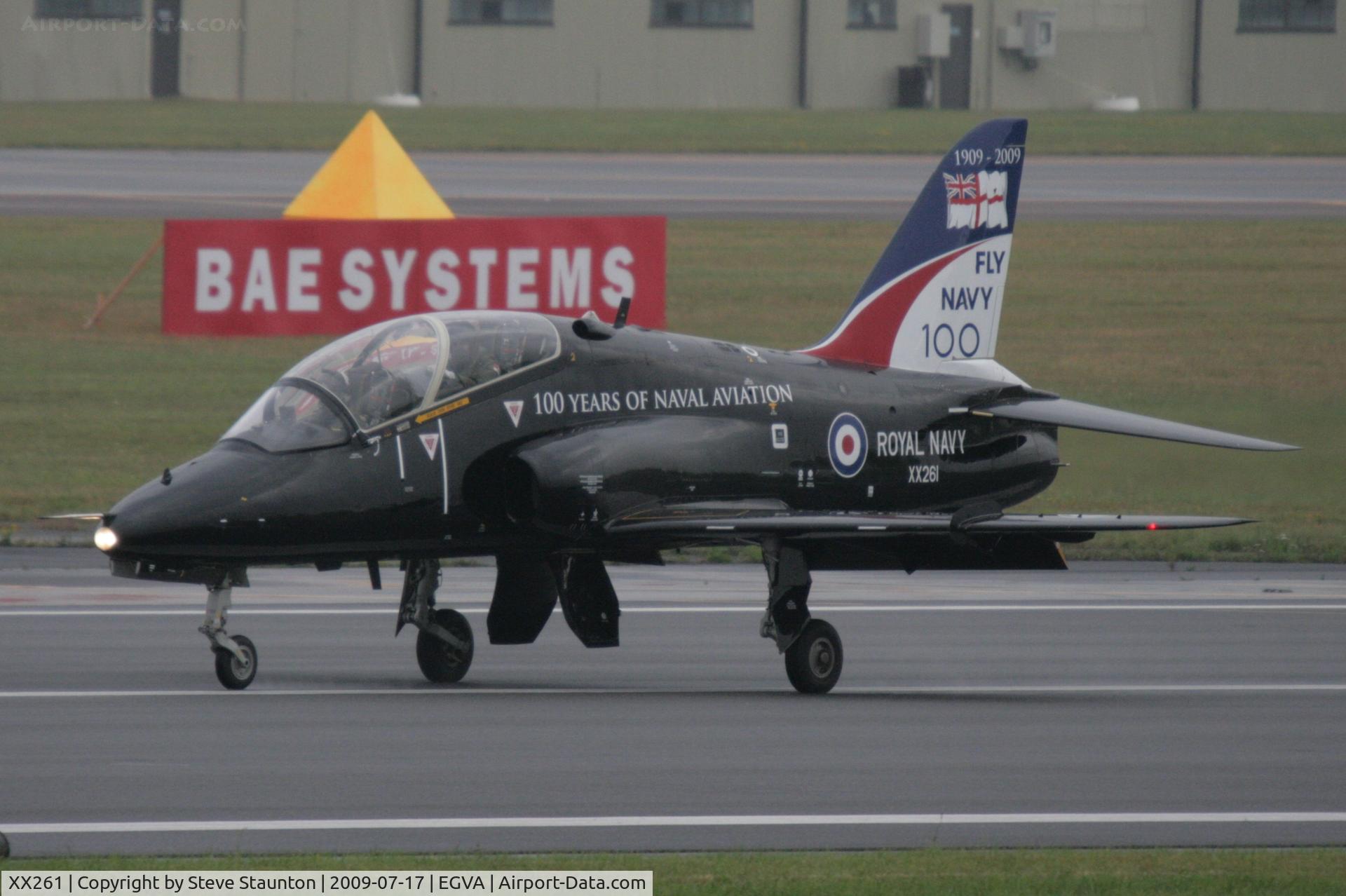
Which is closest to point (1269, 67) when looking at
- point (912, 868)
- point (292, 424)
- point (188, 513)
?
point (292, 424)

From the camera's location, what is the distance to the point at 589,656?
15445 mm

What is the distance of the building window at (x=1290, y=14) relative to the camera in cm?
6738

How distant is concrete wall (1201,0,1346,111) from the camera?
68.0 meters

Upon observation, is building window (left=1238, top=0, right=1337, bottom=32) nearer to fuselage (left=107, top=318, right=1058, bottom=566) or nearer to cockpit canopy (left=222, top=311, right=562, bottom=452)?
fuselage (left=107, top=318, right=1058, bottom=566)

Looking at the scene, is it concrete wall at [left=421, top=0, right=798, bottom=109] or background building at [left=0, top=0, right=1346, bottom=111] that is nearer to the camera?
background building at [left=0, top=0, right=1346, bottom=111]

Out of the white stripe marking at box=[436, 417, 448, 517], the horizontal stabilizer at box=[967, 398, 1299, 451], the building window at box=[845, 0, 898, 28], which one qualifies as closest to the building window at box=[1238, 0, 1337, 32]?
the building window at box=[845, 0, 898, 28]

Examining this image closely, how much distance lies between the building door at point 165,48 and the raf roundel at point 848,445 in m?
55.6

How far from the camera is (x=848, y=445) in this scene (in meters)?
14.9

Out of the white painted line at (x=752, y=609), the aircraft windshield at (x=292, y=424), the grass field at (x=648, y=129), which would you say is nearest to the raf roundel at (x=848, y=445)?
the white painted line at (x=752, y=609)

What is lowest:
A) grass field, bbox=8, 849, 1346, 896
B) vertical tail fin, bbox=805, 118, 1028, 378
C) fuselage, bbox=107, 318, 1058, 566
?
grass field, bbox=8, 849, 1346, 896

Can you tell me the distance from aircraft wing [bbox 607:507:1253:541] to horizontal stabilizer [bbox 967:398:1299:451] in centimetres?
123

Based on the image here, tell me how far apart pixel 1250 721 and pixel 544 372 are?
15.8 feet

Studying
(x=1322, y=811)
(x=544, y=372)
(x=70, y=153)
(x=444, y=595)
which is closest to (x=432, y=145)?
(x=70, y=153)

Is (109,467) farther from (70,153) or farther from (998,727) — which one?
(70,153)
